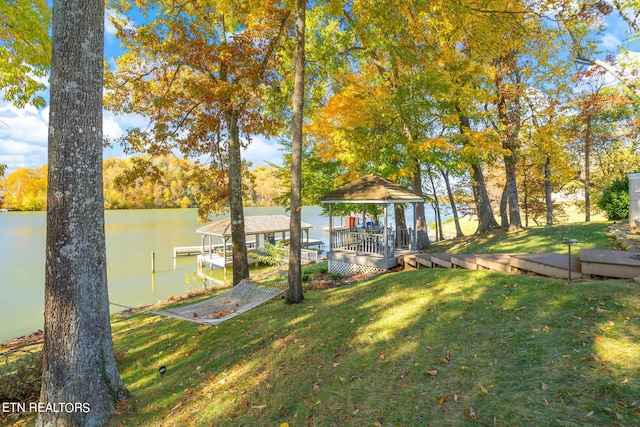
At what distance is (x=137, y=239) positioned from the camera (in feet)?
99.3

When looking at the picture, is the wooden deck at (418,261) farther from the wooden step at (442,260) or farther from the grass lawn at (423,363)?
the grass lawn at (423,363)

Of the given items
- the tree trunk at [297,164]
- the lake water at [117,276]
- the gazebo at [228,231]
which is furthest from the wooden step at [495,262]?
the gazebo at [228,231]

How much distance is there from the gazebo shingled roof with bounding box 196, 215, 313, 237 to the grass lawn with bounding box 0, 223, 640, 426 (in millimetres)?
13980

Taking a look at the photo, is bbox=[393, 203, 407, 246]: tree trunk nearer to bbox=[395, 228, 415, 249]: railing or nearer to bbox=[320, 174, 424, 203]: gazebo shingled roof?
bbox=[395, 228, 415, 249]: railing

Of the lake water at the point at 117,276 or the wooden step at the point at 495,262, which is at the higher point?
the wooden step at the point at 495,262

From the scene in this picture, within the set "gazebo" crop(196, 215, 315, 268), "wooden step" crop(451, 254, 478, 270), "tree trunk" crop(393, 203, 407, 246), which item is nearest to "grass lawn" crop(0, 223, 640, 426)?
"wooden step" crop(451, 254, 478, 270)

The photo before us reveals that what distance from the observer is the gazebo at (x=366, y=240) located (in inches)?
396

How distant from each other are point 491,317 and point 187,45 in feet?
29.4

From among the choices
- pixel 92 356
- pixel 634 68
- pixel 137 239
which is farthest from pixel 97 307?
pixel 137 239

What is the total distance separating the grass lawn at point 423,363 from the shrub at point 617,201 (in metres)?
9.58

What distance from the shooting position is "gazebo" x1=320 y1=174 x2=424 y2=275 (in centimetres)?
1005

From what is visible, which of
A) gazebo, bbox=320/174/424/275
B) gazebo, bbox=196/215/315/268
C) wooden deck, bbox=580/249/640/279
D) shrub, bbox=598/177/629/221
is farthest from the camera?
gazebo, bbox=196/215/315/268

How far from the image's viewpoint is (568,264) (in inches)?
198

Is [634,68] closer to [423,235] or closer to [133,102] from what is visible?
[423,235]
